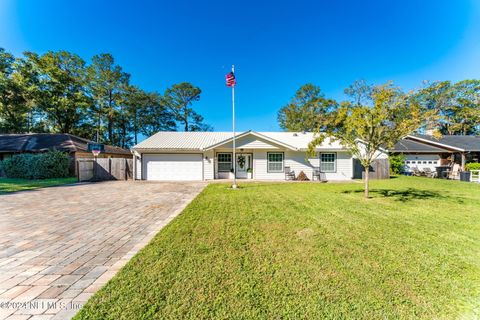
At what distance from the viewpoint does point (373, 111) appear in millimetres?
7855

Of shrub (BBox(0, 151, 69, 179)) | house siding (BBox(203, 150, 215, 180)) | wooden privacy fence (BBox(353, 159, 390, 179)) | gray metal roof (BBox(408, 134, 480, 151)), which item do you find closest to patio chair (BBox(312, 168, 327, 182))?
wooden privacy fence (BBox(353, 159, 390, 179))

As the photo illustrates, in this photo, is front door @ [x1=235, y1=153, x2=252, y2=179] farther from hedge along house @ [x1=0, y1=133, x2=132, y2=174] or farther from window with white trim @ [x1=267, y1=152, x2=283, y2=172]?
hedge along house @ [x1=0, y1=133, x2=132, y2=174]

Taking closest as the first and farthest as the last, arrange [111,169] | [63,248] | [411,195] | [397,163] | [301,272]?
[301,272]
[63,248]
[411,195]
[111,169]
[397,163]

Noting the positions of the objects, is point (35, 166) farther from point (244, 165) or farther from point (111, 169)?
point (244, 165)

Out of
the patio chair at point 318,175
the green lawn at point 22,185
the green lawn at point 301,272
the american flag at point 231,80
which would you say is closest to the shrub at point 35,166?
the green lawn at point 22,185

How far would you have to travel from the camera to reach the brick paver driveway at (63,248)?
233 cm

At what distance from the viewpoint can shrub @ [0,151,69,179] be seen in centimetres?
1515

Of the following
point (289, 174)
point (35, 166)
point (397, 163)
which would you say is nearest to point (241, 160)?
point (289, 174)

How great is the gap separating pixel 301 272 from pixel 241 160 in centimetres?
1339

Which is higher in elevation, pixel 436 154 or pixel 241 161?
pixel 436 154

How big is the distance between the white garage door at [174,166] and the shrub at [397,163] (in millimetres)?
18282

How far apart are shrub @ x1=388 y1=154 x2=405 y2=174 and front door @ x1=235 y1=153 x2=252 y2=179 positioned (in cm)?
1410

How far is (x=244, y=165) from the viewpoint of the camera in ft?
52.7

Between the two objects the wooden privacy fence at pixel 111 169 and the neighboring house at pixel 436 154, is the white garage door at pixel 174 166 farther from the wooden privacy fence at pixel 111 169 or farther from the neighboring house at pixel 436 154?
the neighboring house at pixel 436 154
